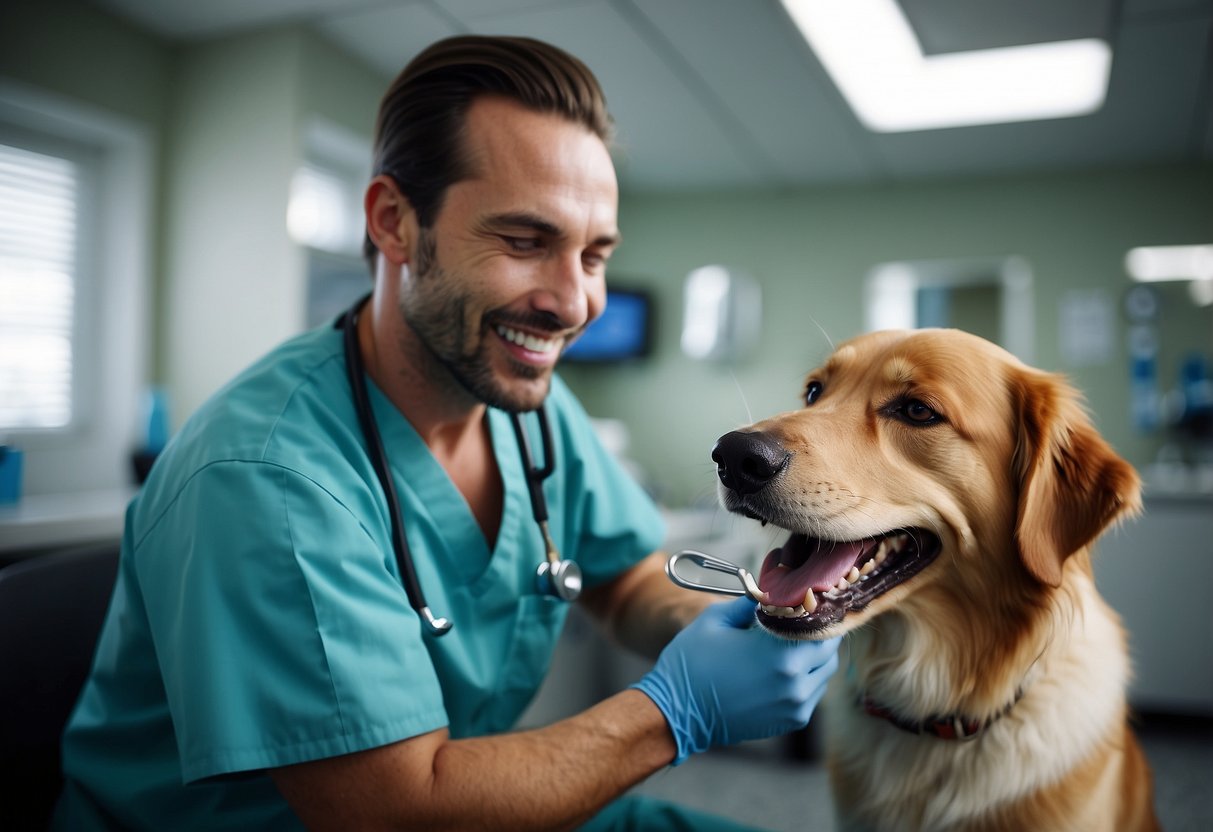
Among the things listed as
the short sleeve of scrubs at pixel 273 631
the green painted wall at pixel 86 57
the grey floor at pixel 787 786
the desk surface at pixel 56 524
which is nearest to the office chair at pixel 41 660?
the short sleeve of scrubs at pixel 273 631

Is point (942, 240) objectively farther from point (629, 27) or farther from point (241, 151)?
point (241, 151)

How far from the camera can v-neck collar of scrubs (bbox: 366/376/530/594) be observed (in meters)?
1.09

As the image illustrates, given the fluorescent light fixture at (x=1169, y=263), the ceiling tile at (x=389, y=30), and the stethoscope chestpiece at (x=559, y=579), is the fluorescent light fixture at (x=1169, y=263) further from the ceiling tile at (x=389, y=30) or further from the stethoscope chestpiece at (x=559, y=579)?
the stethoscope chestpiece at (x=559, y=579)

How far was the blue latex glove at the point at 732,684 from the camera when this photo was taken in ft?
3.08

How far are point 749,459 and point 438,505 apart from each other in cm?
44

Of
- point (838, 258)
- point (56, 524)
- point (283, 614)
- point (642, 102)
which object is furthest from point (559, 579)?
point (838, 258)

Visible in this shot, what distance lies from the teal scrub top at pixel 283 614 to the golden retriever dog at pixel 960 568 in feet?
1.29

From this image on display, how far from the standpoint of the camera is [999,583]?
0.98 metres

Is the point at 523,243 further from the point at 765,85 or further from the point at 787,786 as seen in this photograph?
the point at 765,85

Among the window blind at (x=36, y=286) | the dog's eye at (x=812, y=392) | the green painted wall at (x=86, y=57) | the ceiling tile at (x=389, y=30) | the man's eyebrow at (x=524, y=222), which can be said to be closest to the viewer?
the man's eyebrow at (x=524, y=222)

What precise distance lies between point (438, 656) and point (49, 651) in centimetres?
46

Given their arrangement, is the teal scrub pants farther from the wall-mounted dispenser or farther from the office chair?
the wall-mounted dispenser

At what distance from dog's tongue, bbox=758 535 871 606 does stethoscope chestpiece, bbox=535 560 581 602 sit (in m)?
0.27

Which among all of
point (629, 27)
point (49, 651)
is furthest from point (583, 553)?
point (629, 27)
